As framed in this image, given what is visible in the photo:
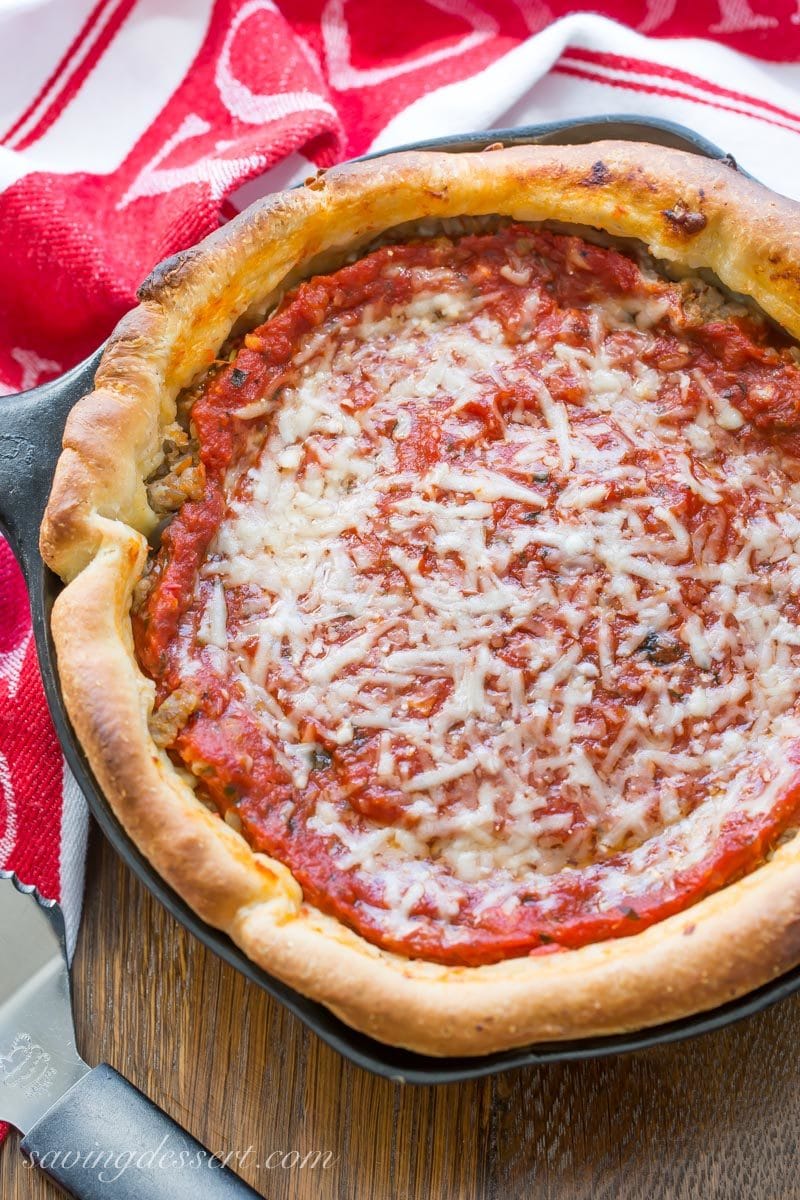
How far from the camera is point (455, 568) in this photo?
2.99m

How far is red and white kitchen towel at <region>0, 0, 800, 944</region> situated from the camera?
3545 millimetres

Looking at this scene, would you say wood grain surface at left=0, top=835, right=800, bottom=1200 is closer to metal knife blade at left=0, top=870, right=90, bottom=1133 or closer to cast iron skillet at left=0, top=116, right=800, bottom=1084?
metal knife blade at left=0, top=870, right=90, bottom=1133

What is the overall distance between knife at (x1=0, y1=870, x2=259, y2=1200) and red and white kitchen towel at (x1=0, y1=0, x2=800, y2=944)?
2.55ft

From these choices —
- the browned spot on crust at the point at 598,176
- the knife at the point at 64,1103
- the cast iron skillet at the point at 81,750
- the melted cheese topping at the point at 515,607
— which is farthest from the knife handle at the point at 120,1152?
the browned spot on crust at the point at 598,176

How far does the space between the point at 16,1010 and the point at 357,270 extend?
6.62ft

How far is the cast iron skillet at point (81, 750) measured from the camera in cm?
266

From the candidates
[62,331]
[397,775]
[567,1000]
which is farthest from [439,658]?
[62,331]

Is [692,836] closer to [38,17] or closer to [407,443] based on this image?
[407,443]

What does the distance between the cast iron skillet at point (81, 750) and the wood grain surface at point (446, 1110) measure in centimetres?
43

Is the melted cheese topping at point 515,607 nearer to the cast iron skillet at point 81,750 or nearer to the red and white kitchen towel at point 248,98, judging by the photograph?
the cast iron skillet at point 81,750

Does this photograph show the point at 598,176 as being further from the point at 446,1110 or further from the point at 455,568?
the point at 446,1110

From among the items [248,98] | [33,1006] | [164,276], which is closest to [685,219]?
[164,276]

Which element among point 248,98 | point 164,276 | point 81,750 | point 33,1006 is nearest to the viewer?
point 81,750

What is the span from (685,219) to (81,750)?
1.89 metres
